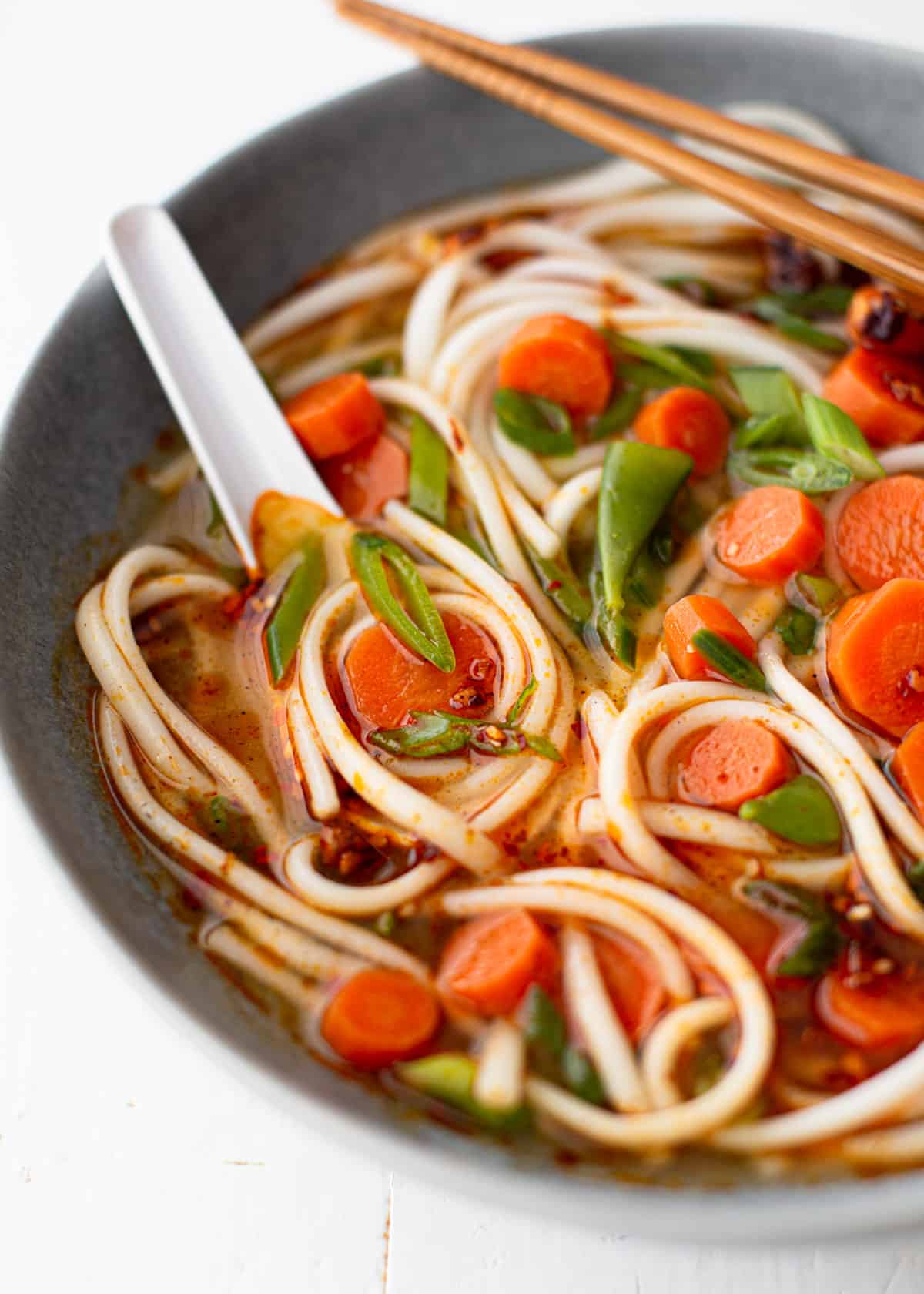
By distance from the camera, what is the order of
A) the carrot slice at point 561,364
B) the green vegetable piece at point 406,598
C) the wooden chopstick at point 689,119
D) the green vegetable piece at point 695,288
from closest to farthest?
the green vegetable piece at point 406,598
the wooden chopstick at point 689,119
the carrot slice at point 561,364
the green vegetable piece at point 695,288

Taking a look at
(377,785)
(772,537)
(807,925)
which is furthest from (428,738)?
(772,537)

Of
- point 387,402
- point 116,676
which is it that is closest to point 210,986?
point 116,676

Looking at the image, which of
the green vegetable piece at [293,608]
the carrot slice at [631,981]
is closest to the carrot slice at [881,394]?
the green vegetable piece at [293,608]

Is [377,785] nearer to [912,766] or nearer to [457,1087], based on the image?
[457,1087]

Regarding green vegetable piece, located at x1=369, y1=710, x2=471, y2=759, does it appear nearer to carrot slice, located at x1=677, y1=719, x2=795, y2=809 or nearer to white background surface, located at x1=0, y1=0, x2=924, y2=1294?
carrot slice, located at x1=677, y1=719, x2=795, y2=809

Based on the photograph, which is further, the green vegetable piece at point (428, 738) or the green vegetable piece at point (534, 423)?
the green vegetable piece at point (534, 423)

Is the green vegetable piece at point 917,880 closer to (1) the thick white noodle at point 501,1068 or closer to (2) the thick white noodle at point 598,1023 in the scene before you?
(2) the thick white noodle at point 598,1023

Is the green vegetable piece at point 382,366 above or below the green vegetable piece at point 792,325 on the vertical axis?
above
